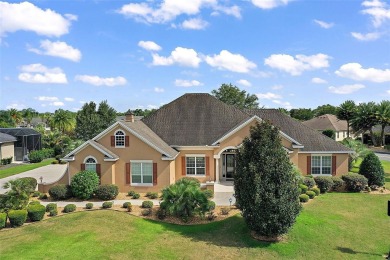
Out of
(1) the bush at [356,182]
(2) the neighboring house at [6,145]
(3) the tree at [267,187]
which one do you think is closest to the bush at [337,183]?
(1) the bush at [356,182]

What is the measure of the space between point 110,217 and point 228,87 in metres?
55.4

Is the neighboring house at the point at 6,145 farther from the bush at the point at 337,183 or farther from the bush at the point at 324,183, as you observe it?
the bush at the point at 337,183

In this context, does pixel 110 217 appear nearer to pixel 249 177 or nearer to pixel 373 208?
pixel 249 177

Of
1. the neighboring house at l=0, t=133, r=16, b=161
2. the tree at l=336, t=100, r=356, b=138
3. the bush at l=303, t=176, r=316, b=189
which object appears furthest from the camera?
the tree at l=336, t=100, r=356, b=138

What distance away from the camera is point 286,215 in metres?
16.9

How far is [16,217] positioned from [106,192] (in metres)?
6.70

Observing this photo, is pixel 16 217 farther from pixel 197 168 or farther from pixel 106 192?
pixel 197 168

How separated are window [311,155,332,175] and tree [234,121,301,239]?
14082 mm

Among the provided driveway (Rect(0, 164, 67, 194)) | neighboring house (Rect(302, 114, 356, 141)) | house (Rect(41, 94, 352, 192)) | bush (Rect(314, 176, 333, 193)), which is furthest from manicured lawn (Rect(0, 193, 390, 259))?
neighboring house (Rect(302, 114, 356, 141))

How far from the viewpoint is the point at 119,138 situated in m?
27.9

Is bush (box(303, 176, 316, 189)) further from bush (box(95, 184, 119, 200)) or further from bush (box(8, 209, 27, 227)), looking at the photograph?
bush (box(8, 209, 27, 227))

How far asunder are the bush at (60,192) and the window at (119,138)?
17.6ft

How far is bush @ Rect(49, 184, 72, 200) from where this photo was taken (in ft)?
82.5

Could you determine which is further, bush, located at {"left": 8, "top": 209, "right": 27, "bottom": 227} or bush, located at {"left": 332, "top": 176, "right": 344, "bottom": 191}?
bush, located at {"left": 332, "top": 176, "right": 344, "bottom": 191}
